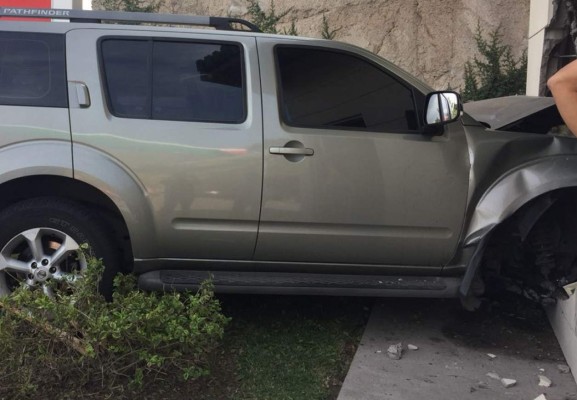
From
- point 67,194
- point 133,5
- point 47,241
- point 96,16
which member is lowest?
point 47,241

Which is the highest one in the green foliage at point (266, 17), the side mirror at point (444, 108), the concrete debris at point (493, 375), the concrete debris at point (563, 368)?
the green foliage at point (266, 17)

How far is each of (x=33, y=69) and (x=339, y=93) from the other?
1.99m

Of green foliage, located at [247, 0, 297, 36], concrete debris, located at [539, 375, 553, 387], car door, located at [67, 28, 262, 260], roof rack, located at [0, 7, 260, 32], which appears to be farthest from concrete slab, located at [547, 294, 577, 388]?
green foliage, located at [247, 0, 297, 36]

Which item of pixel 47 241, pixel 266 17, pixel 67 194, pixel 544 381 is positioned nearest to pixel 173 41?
pixel 67 194

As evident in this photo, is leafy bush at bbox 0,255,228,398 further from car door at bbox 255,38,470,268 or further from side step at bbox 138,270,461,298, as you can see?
car door at bbox 255,38,470,268

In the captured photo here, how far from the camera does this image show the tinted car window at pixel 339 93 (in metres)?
4.07

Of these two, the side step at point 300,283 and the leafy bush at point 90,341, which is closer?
the leafy bush at point 90,341

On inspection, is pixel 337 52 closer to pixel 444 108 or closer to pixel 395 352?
pixel 444 108

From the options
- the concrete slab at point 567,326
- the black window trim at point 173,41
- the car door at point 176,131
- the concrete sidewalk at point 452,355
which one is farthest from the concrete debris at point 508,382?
the black window trim at point 173,41

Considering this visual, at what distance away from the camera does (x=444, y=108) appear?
393cm

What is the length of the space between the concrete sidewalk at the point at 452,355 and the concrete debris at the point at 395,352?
0.03m

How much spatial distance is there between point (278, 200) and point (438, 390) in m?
1.52

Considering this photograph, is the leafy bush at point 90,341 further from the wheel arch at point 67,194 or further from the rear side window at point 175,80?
the rear side window at point 175,80

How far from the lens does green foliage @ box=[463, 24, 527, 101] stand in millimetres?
10266
